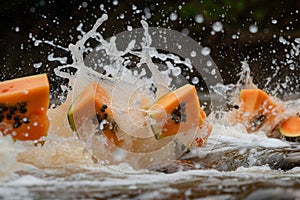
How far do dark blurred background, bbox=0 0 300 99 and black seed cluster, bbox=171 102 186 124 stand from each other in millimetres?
2786

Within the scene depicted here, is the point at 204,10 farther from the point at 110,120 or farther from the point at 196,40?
the point at 110,120

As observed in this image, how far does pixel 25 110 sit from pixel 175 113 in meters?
0.41

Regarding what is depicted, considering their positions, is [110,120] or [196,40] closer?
[110,120]

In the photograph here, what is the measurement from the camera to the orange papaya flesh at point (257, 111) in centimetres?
217

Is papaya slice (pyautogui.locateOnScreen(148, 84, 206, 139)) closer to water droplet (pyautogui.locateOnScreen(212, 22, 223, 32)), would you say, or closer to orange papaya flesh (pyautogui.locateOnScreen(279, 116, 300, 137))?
orange papaya flesh (pyautogui.locateOnScreen(279, 116, 300, 137))

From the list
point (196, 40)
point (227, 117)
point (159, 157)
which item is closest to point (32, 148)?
point (159, 157)

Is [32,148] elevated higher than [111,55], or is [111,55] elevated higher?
[111,55]

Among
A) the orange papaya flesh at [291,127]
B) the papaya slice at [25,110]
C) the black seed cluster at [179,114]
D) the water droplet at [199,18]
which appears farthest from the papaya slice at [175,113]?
the water droplet at [199,18]

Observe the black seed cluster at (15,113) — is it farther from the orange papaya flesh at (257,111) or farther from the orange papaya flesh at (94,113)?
the orange papaya flesh at (257,111)

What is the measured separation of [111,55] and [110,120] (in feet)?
1.23

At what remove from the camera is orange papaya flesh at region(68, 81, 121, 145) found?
54.7 inches

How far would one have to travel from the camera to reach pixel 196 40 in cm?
486

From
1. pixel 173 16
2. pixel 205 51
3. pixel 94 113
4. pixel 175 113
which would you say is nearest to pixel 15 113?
pixel 94 113

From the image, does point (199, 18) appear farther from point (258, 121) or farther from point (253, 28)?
point (258, 121)
